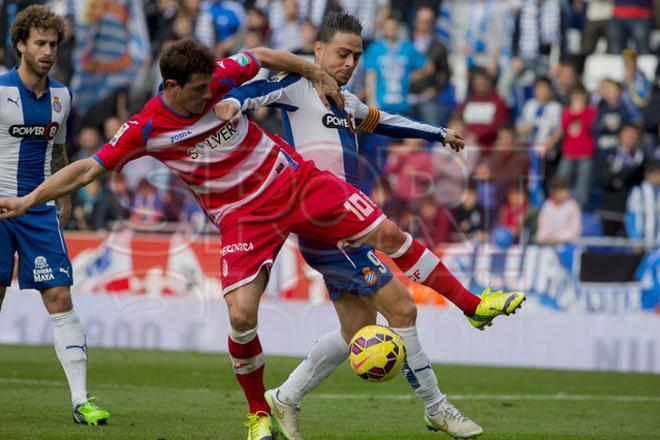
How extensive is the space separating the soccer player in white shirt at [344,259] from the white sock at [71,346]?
165 cm

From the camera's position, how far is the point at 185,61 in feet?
23.0

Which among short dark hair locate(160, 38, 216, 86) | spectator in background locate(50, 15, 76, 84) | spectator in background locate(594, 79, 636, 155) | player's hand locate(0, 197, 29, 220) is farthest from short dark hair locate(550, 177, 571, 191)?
player's hand locate(0, 197, 29, 220)

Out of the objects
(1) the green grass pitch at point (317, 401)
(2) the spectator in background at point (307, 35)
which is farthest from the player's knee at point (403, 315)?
(2) the spectator in background at point (307, 35)

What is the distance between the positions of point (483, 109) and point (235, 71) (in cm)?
1137

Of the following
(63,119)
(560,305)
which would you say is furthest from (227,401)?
(560,305)

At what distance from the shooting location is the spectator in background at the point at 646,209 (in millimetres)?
15875

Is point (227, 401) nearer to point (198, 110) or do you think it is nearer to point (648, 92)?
point (198, 110)

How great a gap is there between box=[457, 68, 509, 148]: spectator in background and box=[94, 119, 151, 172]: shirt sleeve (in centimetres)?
1127

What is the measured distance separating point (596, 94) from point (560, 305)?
579 centimetres

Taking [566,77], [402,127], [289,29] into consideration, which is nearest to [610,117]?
[566,77]

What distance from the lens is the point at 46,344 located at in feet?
52.7

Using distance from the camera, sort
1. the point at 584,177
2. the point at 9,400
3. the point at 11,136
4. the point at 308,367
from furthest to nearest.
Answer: the point at 584,177 < the point at 9,400 < the point at 11,136 < the point at 308,367

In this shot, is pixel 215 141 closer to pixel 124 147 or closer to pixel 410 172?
pixel 124 147

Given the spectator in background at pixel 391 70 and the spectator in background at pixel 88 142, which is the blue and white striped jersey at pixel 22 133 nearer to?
the spectator in background at pixel 88 142
